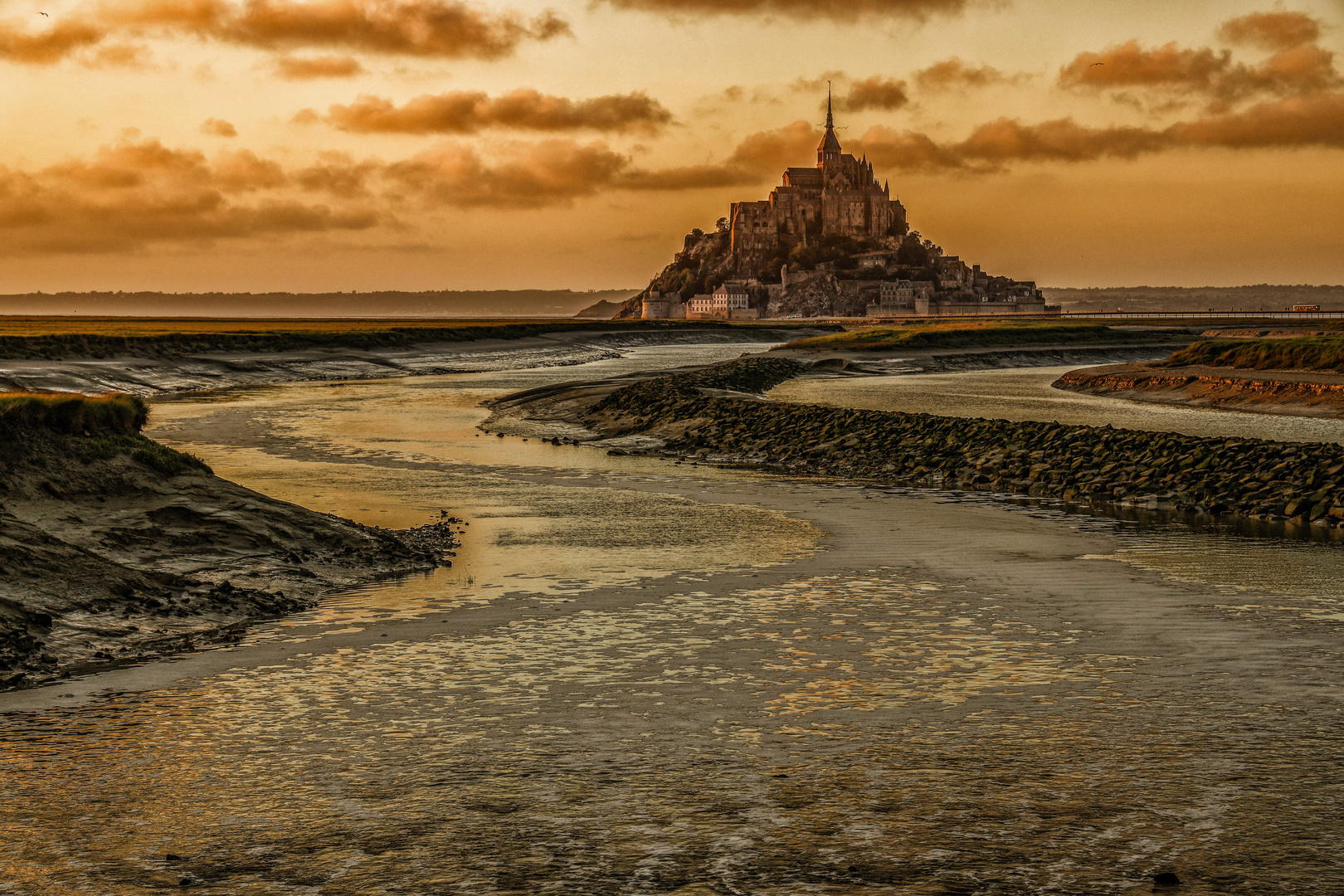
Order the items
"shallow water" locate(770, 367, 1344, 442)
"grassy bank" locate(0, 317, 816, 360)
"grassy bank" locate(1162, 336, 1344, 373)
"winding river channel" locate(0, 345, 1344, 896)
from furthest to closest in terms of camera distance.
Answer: "grassy bank" locate(0, 317, 816, 360) < "grassy bank" locate(1162, 336, 1344, 373) < "shallow water" locate(770, 367, 1344, 442) < "winding river channel" locate(0, 345, 1344, 896)

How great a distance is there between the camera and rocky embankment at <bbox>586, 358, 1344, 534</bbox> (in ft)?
72.6

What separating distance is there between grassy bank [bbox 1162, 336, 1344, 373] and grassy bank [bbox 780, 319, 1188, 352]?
28829mm

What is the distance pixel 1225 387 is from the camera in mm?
47500

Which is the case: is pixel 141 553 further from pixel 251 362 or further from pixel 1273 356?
pixel 251 362

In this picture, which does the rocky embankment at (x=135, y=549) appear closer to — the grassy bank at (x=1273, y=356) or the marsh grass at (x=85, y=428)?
the marsh grass at (x=85, y=428)

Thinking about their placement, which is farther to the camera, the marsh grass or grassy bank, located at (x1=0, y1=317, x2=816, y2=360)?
grassy bank, located at (x1=0, y1=317, x2=816, y2=360)

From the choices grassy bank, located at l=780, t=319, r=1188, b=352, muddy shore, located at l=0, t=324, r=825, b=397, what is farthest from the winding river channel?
grassy bank, located at l=780, t=319, r=1188, b=352

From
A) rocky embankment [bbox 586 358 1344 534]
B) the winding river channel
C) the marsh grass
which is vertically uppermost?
the marsh grass

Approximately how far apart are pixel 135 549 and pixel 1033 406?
3761 centimetres

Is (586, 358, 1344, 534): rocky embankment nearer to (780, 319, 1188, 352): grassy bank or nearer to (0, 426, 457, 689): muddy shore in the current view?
(0, 426, 457, 689): muddy shore

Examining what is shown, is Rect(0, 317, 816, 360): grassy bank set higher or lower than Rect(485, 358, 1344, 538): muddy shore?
higher

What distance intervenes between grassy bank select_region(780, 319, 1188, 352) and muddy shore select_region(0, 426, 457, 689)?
73.9m

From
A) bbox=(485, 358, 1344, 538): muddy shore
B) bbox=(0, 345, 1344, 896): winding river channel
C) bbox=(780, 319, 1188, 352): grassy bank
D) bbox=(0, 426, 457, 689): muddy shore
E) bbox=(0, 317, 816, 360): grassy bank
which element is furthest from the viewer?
bbox=(780, 319, 1188, 352): grassy bank

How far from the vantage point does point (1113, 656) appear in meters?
11.2
